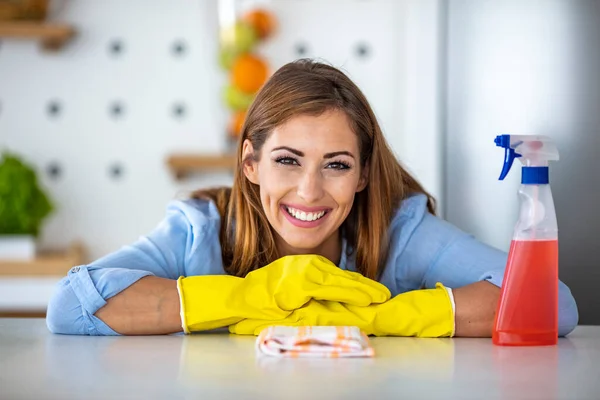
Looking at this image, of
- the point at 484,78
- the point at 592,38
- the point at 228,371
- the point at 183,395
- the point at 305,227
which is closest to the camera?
the point at 183,395

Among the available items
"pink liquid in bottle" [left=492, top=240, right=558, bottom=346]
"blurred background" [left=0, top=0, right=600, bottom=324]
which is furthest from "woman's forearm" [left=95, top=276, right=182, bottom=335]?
"blurred background" [left=0, top=0, right=600, bottom=324]

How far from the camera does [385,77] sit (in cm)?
287

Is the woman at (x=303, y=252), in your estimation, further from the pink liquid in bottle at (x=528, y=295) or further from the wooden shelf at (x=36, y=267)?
the wooden shelf at (x=36, y=267)

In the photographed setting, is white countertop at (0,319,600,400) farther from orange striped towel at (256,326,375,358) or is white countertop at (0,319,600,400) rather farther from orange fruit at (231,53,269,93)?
orange fruit at (231,53,269,93)

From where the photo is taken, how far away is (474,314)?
4.07ft

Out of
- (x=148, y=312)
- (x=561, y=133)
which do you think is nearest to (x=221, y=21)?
(x=561, y=133)

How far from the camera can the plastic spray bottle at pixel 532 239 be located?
112cm

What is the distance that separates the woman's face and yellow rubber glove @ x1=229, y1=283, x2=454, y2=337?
0.64 feet

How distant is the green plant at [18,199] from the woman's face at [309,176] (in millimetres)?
1469

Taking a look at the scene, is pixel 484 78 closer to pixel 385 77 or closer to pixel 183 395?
pixel 385 77

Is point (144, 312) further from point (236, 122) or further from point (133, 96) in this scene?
point (133, 96)

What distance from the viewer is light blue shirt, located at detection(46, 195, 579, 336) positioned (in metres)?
1.32

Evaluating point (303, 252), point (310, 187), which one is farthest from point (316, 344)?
point (303, 252)

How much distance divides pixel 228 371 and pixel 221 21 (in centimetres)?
192
